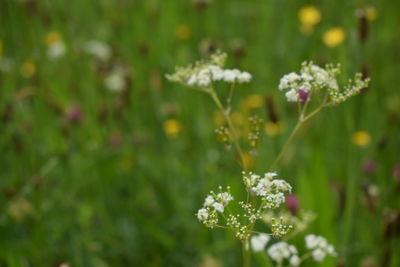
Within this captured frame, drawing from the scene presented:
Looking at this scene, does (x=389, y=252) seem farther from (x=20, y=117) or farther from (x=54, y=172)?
(x=20, y=117)

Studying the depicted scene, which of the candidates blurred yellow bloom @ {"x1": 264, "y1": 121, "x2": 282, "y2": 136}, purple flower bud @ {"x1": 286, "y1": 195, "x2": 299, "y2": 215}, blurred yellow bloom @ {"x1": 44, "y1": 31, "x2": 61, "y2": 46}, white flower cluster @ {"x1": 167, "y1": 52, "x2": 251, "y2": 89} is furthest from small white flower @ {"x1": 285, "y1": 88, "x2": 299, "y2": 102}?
blurred yellow bloom @ {"x1": 44, "y1": 31, "x2": 61, "y2": 46}

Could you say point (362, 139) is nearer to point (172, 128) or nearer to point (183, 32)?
point (172, 128)

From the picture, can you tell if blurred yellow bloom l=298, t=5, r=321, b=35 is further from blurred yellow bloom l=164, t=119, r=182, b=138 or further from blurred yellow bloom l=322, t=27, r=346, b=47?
blurred yellow bloom l=164, t=119, r=182, b=138

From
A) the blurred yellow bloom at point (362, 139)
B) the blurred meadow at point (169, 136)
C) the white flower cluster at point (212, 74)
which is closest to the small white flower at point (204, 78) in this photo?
the white flower cluster at point (212, 74)

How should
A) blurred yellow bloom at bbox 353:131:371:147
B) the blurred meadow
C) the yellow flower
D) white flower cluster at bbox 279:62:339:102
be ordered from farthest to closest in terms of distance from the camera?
the yellow flower → blurred yellow bloom at bbox 353:131:371:147 → the blurred meadow → white flower cluster at bbox 279:62:339:102

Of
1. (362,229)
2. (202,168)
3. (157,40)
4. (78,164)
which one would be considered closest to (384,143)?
(362,229)

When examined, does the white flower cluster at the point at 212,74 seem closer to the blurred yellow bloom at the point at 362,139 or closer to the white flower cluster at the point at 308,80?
the white flower cluster at the point at 308,80

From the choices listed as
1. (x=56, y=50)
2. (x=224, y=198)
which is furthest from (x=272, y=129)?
(x=56, y=50)
